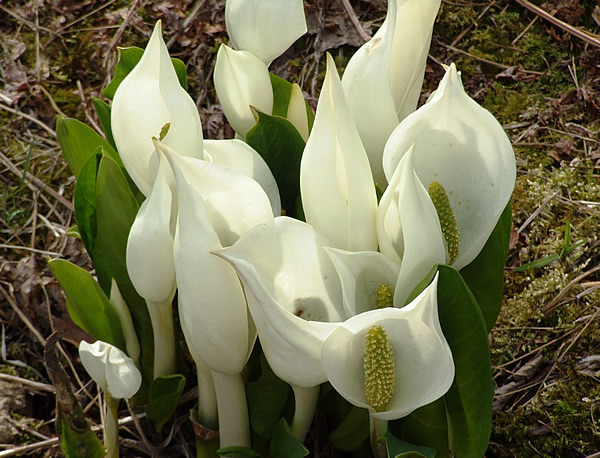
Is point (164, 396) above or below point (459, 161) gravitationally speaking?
below

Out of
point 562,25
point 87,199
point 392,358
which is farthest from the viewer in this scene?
point 562,25

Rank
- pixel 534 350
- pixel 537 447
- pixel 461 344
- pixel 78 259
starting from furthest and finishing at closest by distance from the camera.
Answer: pixel 78 259, pixel 534 350, pixel 537 447, pixel 461 344

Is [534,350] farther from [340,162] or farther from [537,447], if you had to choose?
[340,162]

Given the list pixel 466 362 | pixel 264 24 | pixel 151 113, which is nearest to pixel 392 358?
pixel 466 362

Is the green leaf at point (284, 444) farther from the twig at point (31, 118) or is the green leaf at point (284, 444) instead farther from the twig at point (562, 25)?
the twig at point (562, 25)

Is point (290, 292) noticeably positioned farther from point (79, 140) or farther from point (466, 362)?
point (79, 140)

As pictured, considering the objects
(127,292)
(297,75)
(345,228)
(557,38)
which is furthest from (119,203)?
(557,38)

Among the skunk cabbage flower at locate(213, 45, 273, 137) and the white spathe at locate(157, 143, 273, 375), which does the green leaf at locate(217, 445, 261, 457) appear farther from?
the skunk cabbage flower at locate(213, 45, 273, 137)
